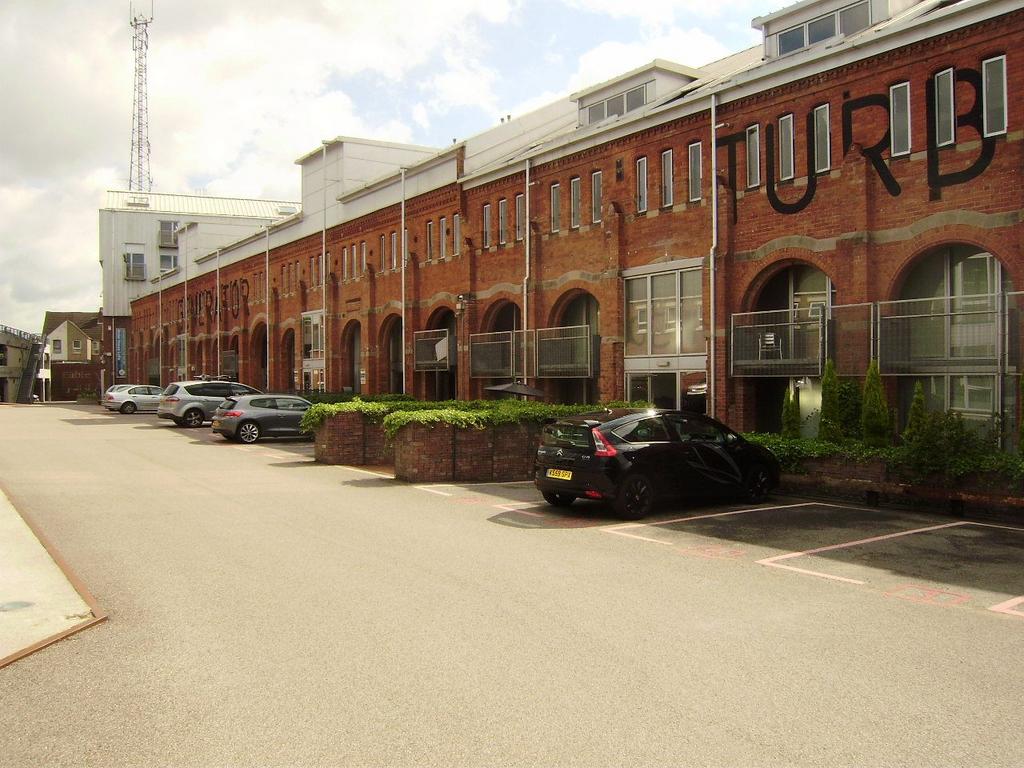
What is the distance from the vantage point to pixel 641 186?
914 inches

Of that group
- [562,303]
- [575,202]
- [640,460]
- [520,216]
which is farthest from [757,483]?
[520,216]

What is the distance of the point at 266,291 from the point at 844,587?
148 ft

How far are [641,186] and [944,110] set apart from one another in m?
8.18

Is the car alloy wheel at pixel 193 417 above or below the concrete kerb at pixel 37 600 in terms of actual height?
above

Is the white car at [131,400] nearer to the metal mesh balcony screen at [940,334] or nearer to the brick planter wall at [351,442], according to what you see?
the brick planter wall at [351,442]

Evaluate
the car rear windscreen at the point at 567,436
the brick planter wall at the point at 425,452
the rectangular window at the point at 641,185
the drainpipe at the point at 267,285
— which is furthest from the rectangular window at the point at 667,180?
the drainpipe at the point at 267,285

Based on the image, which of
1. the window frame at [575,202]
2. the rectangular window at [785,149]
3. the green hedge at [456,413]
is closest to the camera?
the green hedge at [456,413]

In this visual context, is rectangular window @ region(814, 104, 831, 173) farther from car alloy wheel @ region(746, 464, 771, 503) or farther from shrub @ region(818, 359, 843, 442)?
car alloy wheel @ region(746, 464, 771, 503)

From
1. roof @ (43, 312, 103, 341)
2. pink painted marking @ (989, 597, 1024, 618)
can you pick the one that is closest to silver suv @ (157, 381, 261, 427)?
pink painted marking @ (989, 597, 1024, 618)

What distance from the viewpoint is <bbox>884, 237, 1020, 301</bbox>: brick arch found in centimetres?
1556

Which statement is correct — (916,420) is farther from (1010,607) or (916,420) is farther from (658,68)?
(658,68)

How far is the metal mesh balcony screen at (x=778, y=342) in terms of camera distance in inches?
698

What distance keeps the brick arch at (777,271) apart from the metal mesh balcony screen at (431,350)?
13388mm

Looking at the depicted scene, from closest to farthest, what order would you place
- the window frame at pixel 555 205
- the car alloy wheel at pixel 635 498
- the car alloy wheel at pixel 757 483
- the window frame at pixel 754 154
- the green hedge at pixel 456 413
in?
the car alloy wheel at pixel 635 498, the car alloy wheel at pixel 757 483, the green hedge at pixel 456 413, the window frame at pixel 754 154, the window frame at pixel 555 205
